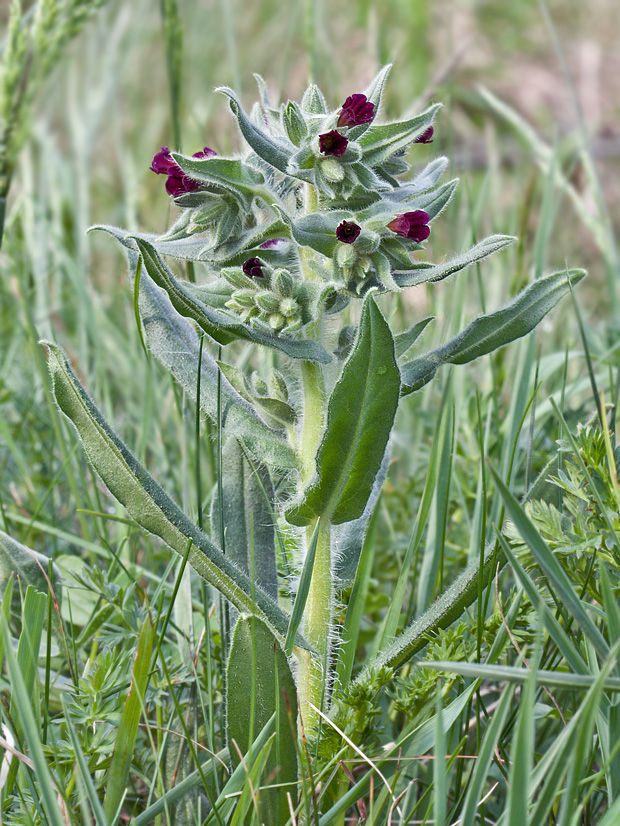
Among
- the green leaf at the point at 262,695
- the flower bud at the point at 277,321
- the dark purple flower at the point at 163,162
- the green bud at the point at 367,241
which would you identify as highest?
the dark purple flower at the point at 163,162

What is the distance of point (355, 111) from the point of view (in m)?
A: 1.56

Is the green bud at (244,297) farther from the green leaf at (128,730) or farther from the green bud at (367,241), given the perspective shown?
the green leaf at (128,730)

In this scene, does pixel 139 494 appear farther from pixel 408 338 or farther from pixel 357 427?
pixel 408 338

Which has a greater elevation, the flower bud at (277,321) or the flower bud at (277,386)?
the flower bud at (277,321)

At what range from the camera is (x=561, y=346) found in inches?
143

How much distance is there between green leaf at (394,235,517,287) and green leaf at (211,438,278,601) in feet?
1.81

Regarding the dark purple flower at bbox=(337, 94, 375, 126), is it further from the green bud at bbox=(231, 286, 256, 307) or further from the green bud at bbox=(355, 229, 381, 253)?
the green bud at bbox=(231, 286, 256, 307)

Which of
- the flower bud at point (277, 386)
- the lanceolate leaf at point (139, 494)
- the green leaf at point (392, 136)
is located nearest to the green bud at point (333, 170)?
the green leaf at point (392, 136)

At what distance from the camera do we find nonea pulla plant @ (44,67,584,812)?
1.51 metres

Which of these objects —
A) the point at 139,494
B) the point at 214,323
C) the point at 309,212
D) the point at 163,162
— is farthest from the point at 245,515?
the point at 163,162

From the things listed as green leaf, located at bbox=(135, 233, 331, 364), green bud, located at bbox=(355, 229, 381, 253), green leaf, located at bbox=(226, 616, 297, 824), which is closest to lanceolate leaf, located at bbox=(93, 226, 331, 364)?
green leaf, located at bbox=(135, 233, 331, 364)

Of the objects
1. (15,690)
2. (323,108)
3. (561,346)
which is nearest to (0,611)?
(15,690)

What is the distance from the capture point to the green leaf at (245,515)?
1.82 metres

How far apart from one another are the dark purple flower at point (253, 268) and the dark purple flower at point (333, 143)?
0.87ft
